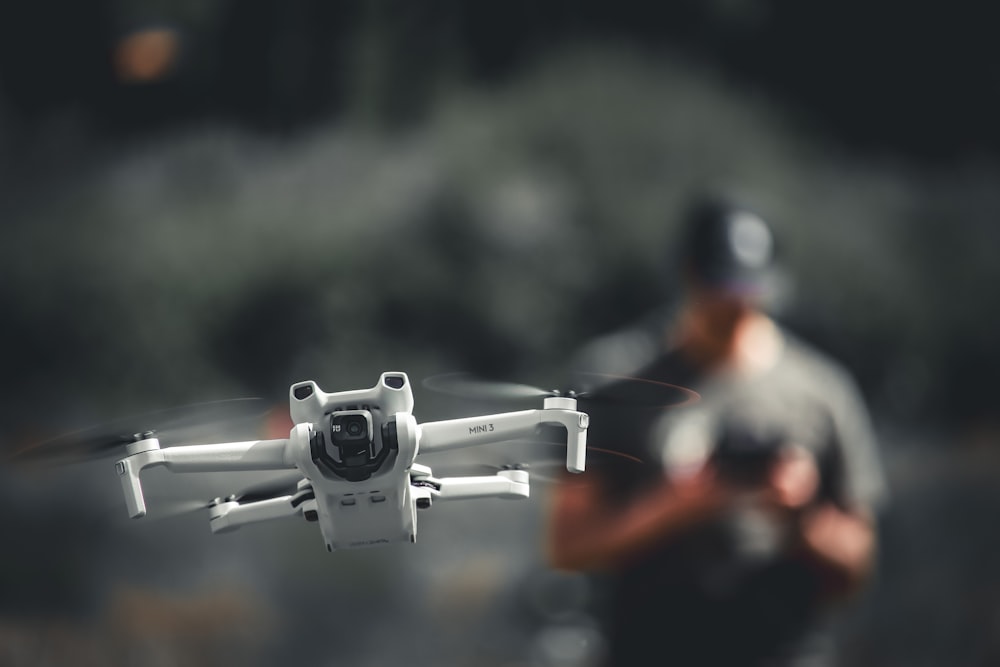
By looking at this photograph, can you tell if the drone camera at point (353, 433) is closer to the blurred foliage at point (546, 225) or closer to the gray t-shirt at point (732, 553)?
the gray t-shirt at point (732, 553)

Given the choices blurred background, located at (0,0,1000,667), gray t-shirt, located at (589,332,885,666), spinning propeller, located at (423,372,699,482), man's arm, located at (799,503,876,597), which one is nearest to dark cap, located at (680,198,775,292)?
gray t-shirt, located at (589,332,885,666)

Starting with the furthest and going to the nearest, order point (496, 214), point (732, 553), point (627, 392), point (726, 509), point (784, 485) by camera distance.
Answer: point (496, 214)
point (732, 553)
point (726, 509)
point (784, 485)
point (627, 392)

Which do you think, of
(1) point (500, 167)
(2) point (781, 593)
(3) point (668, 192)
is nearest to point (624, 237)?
(3) point (668, 192)

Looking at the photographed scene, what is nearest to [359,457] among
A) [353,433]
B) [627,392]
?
[353,433]

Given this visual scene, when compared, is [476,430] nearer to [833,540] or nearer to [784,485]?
[784,485]

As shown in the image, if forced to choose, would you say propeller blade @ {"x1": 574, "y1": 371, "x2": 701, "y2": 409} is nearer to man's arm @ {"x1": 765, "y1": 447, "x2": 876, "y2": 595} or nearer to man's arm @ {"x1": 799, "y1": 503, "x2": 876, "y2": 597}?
man's arm @ {"x1": 765, "y1": 447, "x2": 876, "y2": 595}

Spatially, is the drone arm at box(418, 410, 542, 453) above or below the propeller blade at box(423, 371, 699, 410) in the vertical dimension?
below

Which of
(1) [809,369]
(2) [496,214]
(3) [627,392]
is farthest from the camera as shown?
(2) [496,214]
